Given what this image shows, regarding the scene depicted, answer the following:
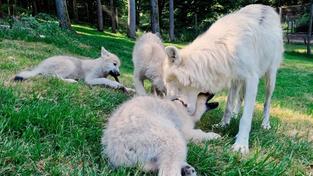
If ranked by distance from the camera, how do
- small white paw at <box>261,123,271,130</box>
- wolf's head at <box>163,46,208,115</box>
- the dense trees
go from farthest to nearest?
1. the dense trees
2. small white paw at <box>261,123,271,130</box>
3. wolf's head at <box>163,46,208,115</box>

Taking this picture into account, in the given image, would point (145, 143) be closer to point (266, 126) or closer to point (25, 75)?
point (266, 126)

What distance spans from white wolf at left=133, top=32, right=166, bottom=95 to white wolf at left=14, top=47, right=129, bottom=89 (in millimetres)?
358

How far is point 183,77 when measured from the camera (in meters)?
5.18

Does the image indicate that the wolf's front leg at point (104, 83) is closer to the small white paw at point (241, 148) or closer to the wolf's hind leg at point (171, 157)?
the small white paw at point (241, 148)

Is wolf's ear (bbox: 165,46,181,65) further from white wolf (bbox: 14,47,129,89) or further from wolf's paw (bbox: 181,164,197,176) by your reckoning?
white wolf (bbox: 14,47,129,89)

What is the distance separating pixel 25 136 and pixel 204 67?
2104 millimetres

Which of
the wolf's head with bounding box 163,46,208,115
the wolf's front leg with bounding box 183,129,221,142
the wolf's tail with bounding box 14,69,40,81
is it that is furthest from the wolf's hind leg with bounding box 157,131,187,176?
the wolf's tail with bounding box 14,69,40,81

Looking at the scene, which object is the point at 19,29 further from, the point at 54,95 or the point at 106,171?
the point at 106,171

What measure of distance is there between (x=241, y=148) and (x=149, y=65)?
2779 millimetres

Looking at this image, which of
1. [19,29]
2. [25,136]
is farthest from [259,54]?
[19,29]

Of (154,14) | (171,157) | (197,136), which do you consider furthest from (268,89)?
(154,14)

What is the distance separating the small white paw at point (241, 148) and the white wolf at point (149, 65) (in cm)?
209

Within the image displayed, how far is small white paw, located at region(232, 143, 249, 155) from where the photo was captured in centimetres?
470

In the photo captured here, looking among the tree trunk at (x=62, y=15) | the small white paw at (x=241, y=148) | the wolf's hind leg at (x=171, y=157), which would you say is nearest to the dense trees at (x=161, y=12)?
the tree trunk at (x=62, y=15)
